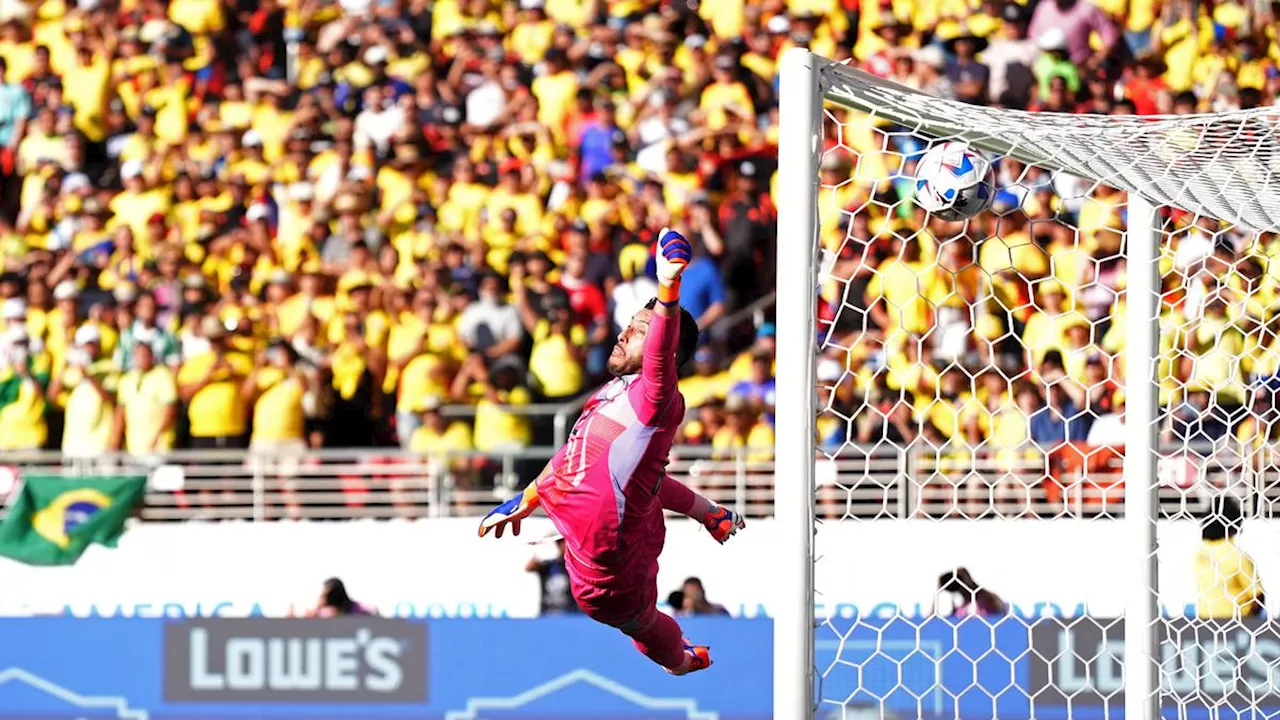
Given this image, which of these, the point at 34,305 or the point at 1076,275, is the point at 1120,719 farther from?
the point at 34,305

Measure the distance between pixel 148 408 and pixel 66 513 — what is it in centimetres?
84

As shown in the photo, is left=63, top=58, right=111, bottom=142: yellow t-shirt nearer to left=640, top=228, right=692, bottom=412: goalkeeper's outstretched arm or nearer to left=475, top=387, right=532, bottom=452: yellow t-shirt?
left=475, top=387, right=532, bottom=452: yellow t-shirt

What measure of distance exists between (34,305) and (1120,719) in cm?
664

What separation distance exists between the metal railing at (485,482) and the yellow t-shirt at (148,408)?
0.18 m

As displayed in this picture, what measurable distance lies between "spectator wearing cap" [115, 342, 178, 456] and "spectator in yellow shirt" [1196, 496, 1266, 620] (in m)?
5.41

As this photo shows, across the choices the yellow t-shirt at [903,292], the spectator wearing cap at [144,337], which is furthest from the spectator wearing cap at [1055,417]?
the spectator wearing cap at [144,337]

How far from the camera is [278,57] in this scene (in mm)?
12398

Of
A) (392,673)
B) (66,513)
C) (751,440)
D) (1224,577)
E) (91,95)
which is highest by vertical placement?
(91,95)

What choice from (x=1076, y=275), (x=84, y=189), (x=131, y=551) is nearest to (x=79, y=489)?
(x=131, y=551)

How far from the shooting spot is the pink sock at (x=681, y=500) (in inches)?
193

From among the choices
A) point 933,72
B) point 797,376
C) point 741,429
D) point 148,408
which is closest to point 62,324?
point 148,408

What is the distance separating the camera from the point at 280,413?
31.9 ft

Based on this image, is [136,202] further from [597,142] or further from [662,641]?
[662,641]

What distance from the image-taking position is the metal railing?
335 inches
